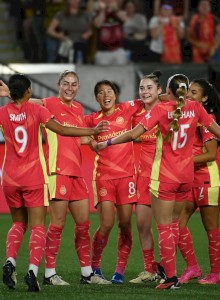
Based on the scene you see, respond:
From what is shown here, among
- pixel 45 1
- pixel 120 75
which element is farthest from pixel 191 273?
pixel 45 1

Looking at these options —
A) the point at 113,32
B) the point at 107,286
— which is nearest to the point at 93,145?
the point at 107,286

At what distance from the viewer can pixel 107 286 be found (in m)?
11.2

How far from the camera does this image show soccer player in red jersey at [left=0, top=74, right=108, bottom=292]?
10.7 m

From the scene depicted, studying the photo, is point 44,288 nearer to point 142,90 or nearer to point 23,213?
point 23,213

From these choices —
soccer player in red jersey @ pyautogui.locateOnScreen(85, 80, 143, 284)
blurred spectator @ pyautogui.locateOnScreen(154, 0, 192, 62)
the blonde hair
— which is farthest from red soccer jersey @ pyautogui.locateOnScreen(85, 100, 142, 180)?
blurred spectator @ pyautogui.locateOnScreen(154, 0, 192, 62)

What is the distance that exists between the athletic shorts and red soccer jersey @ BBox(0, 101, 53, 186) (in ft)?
5.66

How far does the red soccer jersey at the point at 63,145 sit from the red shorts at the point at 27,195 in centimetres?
68

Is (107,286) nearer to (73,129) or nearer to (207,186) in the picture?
(207,186)

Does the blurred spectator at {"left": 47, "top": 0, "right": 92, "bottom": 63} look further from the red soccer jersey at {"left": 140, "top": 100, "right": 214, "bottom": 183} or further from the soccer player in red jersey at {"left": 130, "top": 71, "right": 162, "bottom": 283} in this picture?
the red soccer jersey at {"left": 140, "top": 100, "right": 214, "bottom": 183}

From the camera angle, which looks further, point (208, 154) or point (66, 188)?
point (208, 154)

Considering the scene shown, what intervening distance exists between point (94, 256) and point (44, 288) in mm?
1080

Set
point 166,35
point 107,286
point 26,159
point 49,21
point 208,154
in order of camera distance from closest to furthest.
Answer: point 26,159, point 107,286, point 208,154, point 166,35, point 49,21

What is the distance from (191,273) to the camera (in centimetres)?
1172

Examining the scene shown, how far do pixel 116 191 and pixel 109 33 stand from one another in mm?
10173
